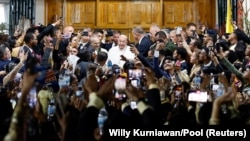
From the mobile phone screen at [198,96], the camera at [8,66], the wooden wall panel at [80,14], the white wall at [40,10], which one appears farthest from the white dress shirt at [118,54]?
the white wall at [40,10]

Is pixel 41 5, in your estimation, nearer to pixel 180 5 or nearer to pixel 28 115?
pixel 180 5

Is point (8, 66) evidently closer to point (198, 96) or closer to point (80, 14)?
point (198, 96)


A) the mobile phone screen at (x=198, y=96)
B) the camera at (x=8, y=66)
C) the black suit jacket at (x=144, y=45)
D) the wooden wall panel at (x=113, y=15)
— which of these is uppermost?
the wooden wall panel at (x=113, y=15)

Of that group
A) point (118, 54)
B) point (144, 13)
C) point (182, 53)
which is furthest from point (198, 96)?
point (144, 13)

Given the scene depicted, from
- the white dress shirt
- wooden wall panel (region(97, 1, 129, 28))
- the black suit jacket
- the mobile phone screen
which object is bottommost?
the mobile phone screen

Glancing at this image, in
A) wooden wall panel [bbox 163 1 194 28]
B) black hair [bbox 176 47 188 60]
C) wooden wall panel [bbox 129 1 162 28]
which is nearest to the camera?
black hair [bbox 176 47 188 60]

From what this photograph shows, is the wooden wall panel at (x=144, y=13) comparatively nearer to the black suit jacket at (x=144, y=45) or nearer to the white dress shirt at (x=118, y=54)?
the black suit jacket at (x=144, y=45)

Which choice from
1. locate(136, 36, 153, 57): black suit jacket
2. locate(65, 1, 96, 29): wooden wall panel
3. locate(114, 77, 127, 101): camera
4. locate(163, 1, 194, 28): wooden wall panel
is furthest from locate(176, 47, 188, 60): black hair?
locate(65, 1, 96, 29): wooden wall panel

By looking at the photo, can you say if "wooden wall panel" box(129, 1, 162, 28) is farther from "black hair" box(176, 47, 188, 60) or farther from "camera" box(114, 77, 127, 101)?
"camera" box(114, 77, 127, 101)

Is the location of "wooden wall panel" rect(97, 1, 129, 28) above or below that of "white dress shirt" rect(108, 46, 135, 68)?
above

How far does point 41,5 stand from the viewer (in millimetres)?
15086

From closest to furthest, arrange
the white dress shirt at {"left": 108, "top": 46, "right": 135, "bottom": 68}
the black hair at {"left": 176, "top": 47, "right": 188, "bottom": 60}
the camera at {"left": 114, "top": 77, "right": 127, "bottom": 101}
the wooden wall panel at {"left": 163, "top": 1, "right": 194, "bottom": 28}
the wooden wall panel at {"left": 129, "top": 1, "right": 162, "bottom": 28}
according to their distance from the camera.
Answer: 1. the camera at {"left": 114, "top": 77, "right": 127, "bottom": 101}
2. the black hair at {"left": 176, "top": 47, "right": 188, "bottom": 60}
3. the white dress shirt at {"left": 108, "top": 46, "right": 135, "bottom": 68}
4. the wooden wall panel at {"left": 163, "top": 1, "right": 194, "bottom": 28}
5. the wooden wall panel at {"left": 129, "top": 1, "right": 162, "bottom": 28}

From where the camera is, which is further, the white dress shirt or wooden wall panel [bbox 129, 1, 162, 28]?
wooden wall panel [bbox 129, 1, 162, 28]

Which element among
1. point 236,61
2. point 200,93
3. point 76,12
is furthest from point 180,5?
point 200,93
